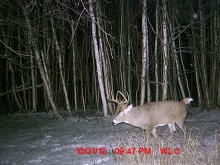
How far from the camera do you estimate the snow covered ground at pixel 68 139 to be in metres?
5.56

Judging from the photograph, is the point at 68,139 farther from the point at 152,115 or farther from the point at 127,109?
the point at 152,115

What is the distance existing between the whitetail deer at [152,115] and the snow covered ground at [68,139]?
0.34 metres

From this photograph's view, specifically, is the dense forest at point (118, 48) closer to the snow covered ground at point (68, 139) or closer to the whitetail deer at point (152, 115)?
the whitetail deer at point (152, 115)

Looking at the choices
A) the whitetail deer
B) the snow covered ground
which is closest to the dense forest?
the whitetail deer

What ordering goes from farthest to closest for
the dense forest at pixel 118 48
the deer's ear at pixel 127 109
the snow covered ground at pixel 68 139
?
1. the dense forest at pixel 118 48
2. the deer's ear at pixel 127 109
3. the snow covered ground at pixel 68 139

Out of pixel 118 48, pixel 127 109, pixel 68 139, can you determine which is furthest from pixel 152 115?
pixel 118 48

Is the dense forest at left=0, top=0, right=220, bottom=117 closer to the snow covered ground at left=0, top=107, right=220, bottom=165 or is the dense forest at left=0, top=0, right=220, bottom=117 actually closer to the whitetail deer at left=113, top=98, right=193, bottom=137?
the whitetail deer at left=113, top=98, right=193, bottom=137

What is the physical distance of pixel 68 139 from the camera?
24.9 ft

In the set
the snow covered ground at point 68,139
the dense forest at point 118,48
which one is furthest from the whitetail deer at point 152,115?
the dense forest at point 118,48

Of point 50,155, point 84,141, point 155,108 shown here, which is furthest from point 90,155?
point 155,108

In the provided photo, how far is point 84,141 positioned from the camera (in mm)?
7160

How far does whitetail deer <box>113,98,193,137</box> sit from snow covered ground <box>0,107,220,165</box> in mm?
338

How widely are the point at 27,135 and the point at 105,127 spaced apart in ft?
8.55

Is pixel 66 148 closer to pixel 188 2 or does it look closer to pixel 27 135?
pixel 27 135
